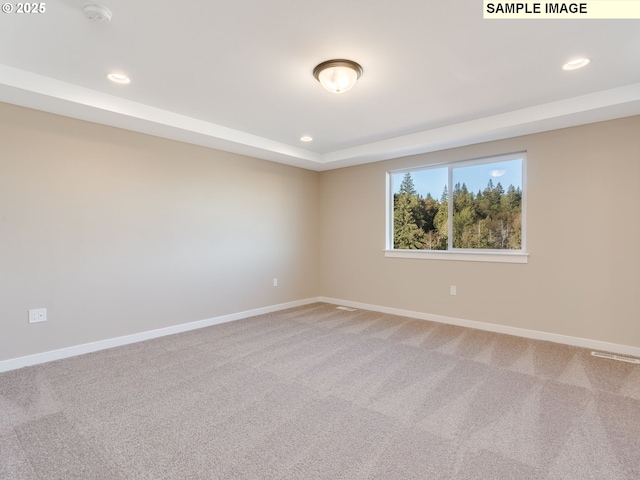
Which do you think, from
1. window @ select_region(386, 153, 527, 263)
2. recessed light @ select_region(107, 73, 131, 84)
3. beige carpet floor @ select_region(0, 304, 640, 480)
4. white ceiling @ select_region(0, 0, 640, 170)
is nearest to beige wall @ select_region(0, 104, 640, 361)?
window @ select_region(386, 153, 527, 263)

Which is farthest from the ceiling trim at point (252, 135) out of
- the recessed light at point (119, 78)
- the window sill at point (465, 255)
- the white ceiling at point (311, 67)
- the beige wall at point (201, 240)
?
the window sill at point (465, 255)

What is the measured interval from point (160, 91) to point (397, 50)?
2.08m

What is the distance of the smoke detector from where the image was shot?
1815mm

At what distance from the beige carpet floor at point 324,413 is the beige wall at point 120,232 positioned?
469 millimetres

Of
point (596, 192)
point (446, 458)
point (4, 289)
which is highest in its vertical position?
point (596, 192)

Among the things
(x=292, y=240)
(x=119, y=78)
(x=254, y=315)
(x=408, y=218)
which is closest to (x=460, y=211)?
(x=408, y=218)

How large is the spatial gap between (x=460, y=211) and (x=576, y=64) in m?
2.12

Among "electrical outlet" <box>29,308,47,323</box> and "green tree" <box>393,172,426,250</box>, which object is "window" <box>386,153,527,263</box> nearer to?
"green tree" <box>393,172,426,250</box>

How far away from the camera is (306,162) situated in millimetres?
5070

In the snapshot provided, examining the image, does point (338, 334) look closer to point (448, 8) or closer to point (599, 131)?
point (448, 8)

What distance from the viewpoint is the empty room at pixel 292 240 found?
6.11 ft

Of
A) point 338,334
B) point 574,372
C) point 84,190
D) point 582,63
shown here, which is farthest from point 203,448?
point 582,63

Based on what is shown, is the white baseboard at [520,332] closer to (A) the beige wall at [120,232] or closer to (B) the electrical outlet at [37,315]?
(A) the beige wall at [120,232]

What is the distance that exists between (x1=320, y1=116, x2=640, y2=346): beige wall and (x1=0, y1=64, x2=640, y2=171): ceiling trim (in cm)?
21
